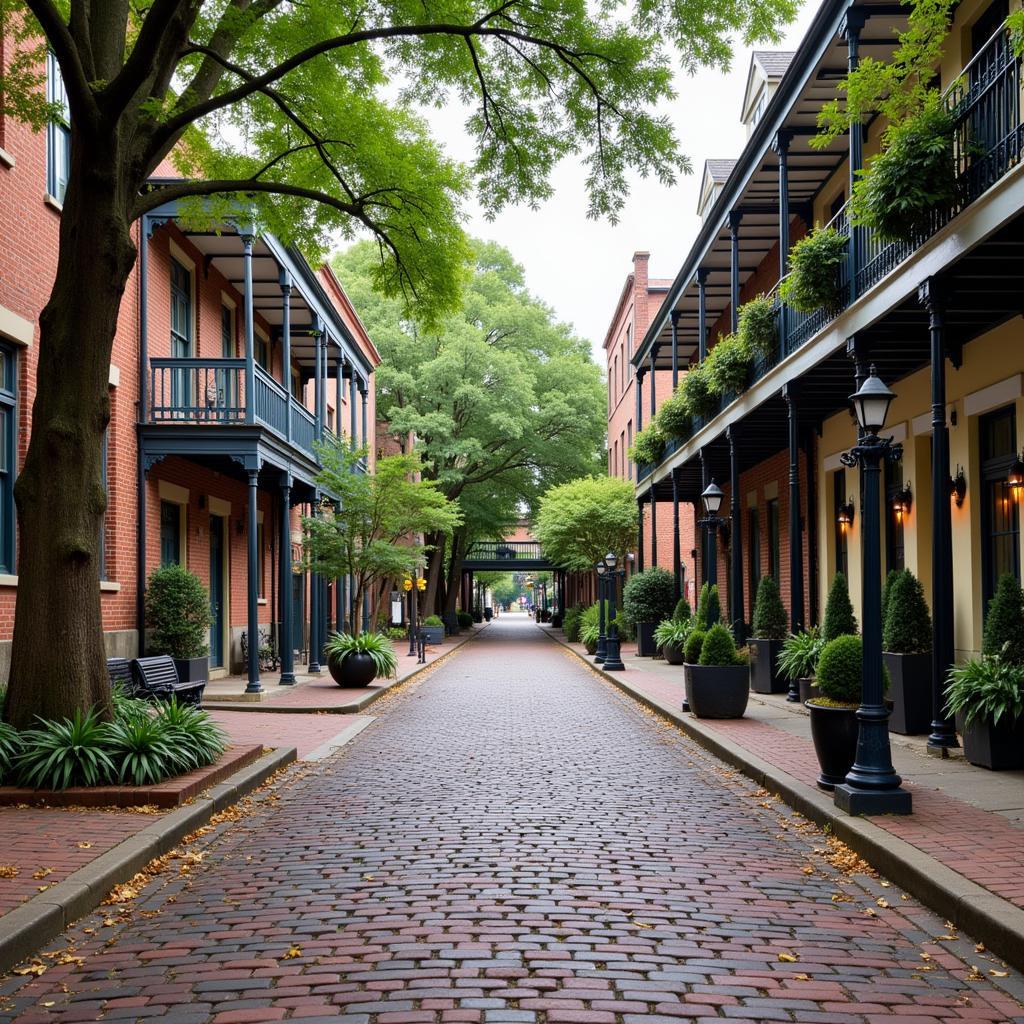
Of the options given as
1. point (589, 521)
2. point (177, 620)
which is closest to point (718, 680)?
point (177, 620)

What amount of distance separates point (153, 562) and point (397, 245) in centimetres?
710

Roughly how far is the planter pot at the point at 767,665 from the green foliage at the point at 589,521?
57.2ft

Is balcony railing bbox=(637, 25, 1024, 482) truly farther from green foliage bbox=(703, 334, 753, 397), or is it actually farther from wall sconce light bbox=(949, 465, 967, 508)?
green foliage bbox=(703, 334, 753, 397)

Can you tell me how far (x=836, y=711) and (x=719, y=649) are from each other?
18.5 feet

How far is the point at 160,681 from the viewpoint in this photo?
13.5 metres

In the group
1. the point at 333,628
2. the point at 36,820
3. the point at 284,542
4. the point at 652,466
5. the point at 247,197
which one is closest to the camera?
the point at 36,820

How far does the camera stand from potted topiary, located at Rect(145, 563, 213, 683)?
15922mm

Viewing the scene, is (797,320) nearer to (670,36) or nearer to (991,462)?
(991,462)

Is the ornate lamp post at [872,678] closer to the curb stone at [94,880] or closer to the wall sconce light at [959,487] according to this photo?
the curb stone at [94,880]

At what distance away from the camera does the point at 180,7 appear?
8.99 metres

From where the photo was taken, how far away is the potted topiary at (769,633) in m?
16.4

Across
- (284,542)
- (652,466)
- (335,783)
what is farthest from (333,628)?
(335,783)

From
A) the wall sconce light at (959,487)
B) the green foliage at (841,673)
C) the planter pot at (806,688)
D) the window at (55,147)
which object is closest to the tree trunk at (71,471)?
the window at (55,147)

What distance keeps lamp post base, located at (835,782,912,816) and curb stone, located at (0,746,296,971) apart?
4.51 metres
